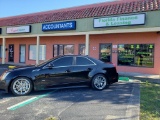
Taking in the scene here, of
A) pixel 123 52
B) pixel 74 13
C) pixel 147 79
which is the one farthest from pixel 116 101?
pixel 74 13

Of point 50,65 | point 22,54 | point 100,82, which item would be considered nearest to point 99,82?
point 100,82

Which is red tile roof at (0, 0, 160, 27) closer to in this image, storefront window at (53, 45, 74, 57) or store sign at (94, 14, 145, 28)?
store sign at (94, 14, 145, 28)

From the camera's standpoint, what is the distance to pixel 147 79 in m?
10.8

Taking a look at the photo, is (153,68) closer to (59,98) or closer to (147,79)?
(147,79)

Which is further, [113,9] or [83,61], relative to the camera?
[113,9]

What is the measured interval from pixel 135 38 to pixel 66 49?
6.30 m

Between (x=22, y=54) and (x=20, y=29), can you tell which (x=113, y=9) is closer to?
(x=20, y=29)

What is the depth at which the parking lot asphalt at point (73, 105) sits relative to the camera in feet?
16.0

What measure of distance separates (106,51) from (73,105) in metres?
9.78

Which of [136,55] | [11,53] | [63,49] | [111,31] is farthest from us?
[11,53]

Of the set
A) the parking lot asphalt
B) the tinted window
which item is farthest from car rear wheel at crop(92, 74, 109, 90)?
the tinted window

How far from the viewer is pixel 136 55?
13672mm

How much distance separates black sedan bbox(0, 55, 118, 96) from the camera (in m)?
6.96

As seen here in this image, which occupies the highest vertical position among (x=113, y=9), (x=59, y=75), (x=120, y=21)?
(x=113, y=9)
